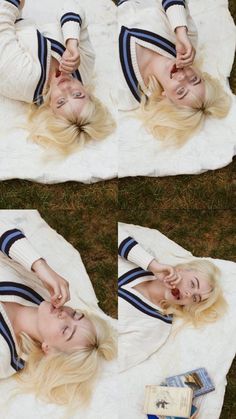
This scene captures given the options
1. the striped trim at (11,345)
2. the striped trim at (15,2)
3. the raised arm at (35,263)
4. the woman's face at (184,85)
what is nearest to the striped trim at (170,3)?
the woman's face at (184,85)

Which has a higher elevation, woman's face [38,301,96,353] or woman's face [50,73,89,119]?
woman's face [50,73,89,119]

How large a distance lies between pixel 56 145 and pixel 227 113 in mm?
541

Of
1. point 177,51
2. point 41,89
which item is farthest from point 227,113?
point 41,89

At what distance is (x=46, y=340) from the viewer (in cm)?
194

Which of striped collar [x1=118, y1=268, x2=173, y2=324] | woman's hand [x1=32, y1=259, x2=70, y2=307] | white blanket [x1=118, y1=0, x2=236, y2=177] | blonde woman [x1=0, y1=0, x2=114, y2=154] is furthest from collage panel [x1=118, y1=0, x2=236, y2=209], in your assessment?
woman's hand [x1=32, y1=259, x2=70, y2=307]

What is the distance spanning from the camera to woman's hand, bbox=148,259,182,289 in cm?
199

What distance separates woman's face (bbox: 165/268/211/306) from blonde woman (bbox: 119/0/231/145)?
412 millimetres

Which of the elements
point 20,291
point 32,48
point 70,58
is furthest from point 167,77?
point 20,291

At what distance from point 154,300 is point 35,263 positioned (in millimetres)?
373

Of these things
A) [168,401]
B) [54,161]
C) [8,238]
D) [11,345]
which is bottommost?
[168,401]

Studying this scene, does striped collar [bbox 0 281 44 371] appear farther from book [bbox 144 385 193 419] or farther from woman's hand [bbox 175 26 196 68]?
woman's hand [bbox 175 26 196 68]

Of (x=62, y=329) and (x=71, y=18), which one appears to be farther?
(x=71, y=18)

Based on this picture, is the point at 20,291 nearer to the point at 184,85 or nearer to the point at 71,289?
the point at 71,289

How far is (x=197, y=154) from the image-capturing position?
207 cm
